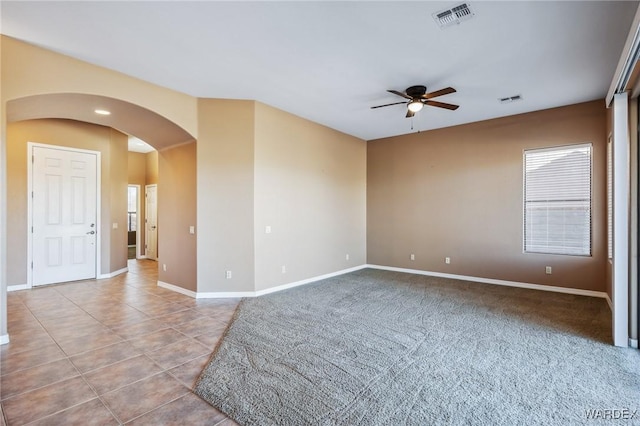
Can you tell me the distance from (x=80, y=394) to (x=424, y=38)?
4.40m

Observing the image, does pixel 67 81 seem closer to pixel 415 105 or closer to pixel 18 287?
pixel 18 287

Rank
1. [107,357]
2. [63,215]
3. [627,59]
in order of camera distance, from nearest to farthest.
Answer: [627,59]
[107,357]
[63,215]

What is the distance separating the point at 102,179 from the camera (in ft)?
20.8

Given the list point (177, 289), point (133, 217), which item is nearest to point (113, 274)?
Answer: point (177, 289)

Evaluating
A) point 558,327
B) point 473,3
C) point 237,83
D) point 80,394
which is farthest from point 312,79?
point 558,327

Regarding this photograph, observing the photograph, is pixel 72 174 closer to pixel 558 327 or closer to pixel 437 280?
pixel 437 280

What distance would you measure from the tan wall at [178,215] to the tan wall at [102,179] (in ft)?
5.89

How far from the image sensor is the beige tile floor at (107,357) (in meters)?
2.07

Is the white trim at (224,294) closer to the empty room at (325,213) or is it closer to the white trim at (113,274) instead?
the empty room at (325,213)

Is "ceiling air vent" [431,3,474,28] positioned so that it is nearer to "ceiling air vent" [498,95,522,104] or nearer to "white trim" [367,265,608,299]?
"ceiling air vent" [498,95,522,104]

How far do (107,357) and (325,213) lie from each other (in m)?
4.33

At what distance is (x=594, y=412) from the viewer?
206 cm

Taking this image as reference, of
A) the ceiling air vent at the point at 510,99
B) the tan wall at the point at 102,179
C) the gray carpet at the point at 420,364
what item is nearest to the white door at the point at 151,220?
the tan wall at the point at 102,179

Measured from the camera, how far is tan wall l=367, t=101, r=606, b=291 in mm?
4980
